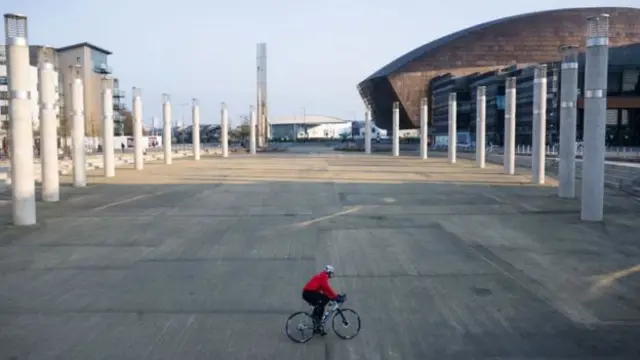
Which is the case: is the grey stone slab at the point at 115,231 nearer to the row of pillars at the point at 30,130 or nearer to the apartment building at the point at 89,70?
the row of pillars at the point at 30,130

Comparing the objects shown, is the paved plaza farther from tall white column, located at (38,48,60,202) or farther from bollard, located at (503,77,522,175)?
bollard, located at (503,77,522,175)

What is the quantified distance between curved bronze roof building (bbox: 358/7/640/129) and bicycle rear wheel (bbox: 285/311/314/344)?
285 ft

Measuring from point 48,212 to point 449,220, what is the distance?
12.6 metres

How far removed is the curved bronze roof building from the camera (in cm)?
9462

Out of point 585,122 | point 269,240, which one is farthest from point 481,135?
point 269,240

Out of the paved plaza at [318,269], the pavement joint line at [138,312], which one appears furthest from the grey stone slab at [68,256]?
the pavement joint line at [138,312]

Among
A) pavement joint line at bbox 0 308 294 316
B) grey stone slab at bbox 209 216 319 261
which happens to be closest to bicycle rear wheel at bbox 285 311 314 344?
pavement joint line at bbox 0 308 294 316

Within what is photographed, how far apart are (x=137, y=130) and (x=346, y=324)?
3694cm

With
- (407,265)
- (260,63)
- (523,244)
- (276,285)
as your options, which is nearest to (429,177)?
(523,244)

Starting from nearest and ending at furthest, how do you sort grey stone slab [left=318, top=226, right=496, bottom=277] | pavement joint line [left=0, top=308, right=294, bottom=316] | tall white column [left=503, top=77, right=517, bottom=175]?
pavement joint line [left=0, top=308, right=294, bottom=316]
grey stone slab [left=318, top=226, right=496, bottom=277]
tall white column [left=503, top=77, right=517, bottom=175]

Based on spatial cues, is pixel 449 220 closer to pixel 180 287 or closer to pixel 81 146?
pixel 180 287

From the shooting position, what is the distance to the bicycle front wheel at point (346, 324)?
8.34 meters

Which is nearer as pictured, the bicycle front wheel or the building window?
the bicycle front wheel

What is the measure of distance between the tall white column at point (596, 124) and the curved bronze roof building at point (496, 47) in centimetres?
7482
